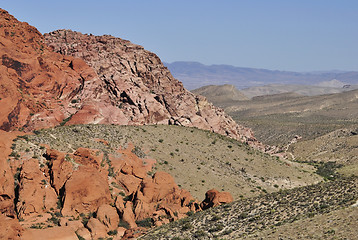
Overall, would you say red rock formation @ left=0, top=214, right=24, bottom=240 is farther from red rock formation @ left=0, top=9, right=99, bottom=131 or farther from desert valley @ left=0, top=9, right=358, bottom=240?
red rock formation @ left=0, top=9, right=99, bottom=131

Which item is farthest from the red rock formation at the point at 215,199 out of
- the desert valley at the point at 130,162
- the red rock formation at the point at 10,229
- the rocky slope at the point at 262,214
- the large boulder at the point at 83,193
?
the red rock formation at the point at 10,229

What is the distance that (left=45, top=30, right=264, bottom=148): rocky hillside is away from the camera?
2571 inches

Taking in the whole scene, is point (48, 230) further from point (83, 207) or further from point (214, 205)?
point (214, 205)

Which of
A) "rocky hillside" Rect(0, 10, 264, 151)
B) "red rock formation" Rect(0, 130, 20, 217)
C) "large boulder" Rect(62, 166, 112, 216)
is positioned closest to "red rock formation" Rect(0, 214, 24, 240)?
"red rock formation" Rect(0, 130, 20, 217)

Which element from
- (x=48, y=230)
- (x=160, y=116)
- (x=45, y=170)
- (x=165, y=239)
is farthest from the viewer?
(x=160, y=116)

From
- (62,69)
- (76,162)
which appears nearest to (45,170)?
(76,162)

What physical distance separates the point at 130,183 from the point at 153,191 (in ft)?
12.8

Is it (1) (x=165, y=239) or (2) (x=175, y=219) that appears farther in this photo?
(2) (x=175, y=219)

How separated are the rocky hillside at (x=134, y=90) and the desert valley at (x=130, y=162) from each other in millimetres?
206

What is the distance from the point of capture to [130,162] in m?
51.5

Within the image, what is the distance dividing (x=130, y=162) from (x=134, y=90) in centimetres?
1840

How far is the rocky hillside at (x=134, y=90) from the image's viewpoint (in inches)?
2571

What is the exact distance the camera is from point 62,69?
63.2 m

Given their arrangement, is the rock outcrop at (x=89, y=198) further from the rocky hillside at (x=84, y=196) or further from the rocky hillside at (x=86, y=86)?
the rocky hillside at (x=86, y=86)
